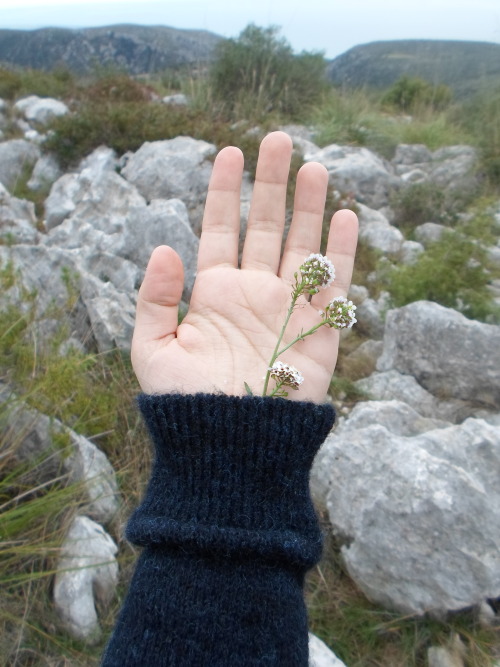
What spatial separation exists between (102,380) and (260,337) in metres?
1.56

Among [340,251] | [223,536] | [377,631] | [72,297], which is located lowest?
A: [377,631]

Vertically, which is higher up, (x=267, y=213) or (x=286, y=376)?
(x=267, y=213)

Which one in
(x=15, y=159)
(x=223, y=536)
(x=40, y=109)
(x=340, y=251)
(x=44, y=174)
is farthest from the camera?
(x=40, y=109)

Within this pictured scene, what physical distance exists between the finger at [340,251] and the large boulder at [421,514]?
2.92 feet

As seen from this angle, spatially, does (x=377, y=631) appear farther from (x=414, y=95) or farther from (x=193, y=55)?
(x=414, y=95)

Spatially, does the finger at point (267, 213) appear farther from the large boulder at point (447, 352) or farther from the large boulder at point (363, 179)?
the large boulder at point (363, 179)

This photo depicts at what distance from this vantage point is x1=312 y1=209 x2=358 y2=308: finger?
6.42ft

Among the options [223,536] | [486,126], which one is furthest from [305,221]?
[486,126]

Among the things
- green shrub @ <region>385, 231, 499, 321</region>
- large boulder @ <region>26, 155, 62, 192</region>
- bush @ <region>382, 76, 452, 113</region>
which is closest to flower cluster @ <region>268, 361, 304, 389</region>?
green shrub @ <region>385, 231, 499, 321</region>

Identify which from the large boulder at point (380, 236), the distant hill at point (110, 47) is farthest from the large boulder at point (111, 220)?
the distant hill at point (110, 47)

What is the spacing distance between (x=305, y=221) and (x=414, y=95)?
513 inches

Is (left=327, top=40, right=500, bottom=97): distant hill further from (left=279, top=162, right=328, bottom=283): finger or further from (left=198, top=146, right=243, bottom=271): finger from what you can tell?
(left=198, top=146, right=243, bottom=271): finger

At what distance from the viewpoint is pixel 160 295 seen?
1780mm

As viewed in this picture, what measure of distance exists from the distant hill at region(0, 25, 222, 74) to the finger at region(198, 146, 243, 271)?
1050cm
